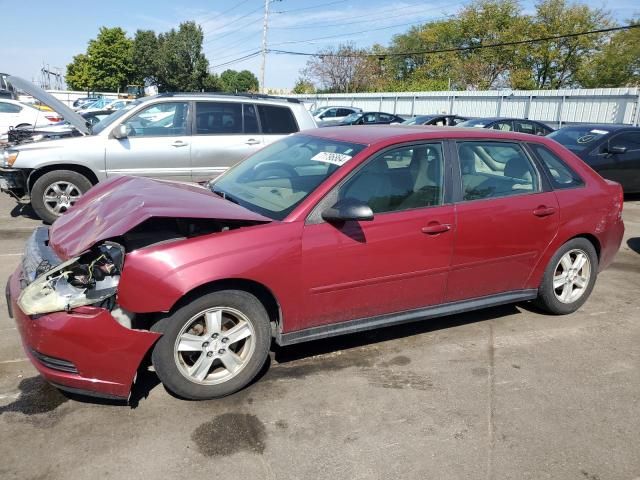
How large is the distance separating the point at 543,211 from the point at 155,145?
5.40m

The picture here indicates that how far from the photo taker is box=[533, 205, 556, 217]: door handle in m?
4.23

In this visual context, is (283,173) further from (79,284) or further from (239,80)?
(239,80)

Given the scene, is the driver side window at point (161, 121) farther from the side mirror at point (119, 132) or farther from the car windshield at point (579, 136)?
the car windshield at point (579, 136)

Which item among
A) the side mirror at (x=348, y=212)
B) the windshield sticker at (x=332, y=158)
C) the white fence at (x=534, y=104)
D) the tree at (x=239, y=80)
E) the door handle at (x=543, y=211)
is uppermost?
the tree at (x=239, y=80)

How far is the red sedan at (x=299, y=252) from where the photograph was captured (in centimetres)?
289

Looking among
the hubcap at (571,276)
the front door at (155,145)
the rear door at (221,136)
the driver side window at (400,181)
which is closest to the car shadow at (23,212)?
the front door at (155,145)

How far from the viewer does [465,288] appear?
4.05m

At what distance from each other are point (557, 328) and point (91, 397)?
3.64m

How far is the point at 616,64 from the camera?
163 ft

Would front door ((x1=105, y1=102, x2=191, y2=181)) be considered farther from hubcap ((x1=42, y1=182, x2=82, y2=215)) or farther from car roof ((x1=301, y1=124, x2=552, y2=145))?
car roof ((x1=301, y1=124, x2=552, y2=145))

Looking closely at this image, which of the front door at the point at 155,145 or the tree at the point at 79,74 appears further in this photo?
the tree at the point at 79,74

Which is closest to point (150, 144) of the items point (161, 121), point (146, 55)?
point (161, 121)

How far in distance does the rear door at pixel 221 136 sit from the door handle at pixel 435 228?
4.60 metres

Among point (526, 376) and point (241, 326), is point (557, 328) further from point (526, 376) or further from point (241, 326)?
point (241, 326)
